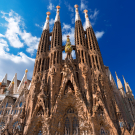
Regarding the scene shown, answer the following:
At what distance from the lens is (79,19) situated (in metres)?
33.0

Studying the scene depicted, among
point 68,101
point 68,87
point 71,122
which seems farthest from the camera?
point 68,87

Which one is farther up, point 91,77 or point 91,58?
point 91,58

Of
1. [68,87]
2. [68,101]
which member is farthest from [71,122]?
[68,87]

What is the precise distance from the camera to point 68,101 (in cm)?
1955

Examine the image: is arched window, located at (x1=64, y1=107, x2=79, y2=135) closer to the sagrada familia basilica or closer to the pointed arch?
the sagrada familia basilica

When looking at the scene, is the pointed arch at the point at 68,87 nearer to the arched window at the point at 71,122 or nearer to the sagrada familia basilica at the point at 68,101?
the sagrada familia basilica at the point at 68,101

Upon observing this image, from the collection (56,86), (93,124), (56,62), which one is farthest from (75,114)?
(56,62)

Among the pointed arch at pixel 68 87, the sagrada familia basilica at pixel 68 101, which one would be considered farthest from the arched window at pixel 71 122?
the pointed arch at pixel 68 87

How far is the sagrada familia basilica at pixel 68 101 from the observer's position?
17.2 metres

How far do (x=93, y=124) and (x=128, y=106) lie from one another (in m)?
15.1

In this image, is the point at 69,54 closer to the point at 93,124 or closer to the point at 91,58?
the point at 91,58

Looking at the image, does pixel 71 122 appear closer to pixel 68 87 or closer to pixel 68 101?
pixel 68 101

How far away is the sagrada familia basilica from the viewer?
17.2 m

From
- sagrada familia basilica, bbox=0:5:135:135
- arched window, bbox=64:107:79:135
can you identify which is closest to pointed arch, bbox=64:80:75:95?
sagrada familia basilica, bbox=0:5:135:135
